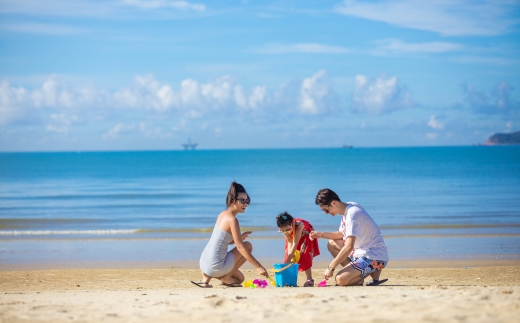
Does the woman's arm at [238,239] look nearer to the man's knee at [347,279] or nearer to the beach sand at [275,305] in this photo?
the beach sand at [275,305]

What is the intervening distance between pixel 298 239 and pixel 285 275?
0.48 meters

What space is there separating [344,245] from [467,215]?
47.0 feet

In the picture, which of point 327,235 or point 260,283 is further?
point 260,283

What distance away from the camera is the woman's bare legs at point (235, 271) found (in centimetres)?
737

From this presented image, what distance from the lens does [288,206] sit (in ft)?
81.0

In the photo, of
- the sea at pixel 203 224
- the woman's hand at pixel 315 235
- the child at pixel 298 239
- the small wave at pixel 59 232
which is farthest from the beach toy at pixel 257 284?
the small wave at pixel 59 232

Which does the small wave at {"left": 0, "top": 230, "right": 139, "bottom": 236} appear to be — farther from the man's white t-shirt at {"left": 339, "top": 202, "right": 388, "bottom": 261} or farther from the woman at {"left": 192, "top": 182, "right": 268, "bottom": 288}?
the man's white t-shirt at {"left": 339, "top": 202, "right": 388, "bottom": 261}

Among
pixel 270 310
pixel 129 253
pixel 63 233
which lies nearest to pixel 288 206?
pixel 63 233

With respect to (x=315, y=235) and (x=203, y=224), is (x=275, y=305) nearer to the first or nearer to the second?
(x=315, y=235)

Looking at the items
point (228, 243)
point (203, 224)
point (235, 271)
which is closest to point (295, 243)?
point (228, 243)

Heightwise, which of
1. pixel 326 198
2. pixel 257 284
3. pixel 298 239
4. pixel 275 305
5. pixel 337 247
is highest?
pixel 326 198

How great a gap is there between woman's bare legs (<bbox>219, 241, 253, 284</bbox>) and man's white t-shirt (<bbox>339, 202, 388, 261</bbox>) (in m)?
1.22

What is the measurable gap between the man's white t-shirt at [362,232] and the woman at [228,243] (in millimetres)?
1203

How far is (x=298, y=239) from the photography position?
725 centimetres
